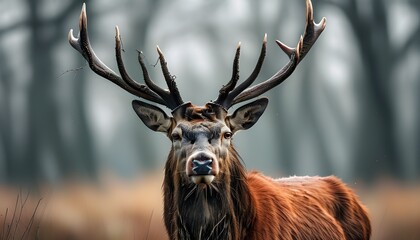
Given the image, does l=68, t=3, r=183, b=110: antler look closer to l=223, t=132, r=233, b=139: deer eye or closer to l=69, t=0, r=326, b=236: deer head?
l=69, t=0, r=326, b=236: deer head

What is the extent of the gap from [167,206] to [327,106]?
6.26 meters

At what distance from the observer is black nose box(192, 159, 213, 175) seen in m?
5.78

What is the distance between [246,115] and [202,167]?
1043 millimetres

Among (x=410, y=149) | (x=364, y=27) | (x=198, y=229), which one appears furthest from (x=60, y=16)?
(x=198, y=229)

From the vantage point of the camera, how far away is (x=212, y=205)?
6.19 metres

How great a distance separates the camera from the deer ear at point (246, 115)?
662cm

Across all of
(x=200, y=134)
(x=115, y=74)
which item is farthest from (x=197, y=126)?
(x=115, y=74)

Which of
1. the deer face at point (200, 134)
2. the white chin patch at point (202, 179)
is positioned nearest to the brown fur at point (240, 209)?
the deer face at point (200, 134)

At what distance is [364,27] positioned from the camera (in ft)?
39.7

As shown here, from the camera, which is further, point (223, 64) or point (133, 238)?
point (223, 64)

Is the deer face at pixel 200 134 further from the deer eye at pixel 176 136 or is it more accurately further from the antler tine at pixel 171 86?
the antler tine at pixel 171 86

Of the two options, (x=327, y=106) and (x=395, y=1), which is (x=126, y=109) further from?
(x=395, y=1)

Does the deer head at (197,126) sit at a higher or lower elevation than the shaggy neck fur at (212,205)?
higher

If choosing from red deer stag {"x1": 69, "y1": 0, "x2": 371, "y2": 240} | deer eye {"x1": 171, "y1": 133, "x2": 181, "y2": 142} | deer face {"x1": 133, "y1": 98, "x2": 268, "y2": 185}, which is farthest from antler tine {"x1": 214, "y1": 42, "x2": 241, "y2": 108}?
deer eye {"x1": 171, "y1": 133, "x2": 181, "y2": 142}
